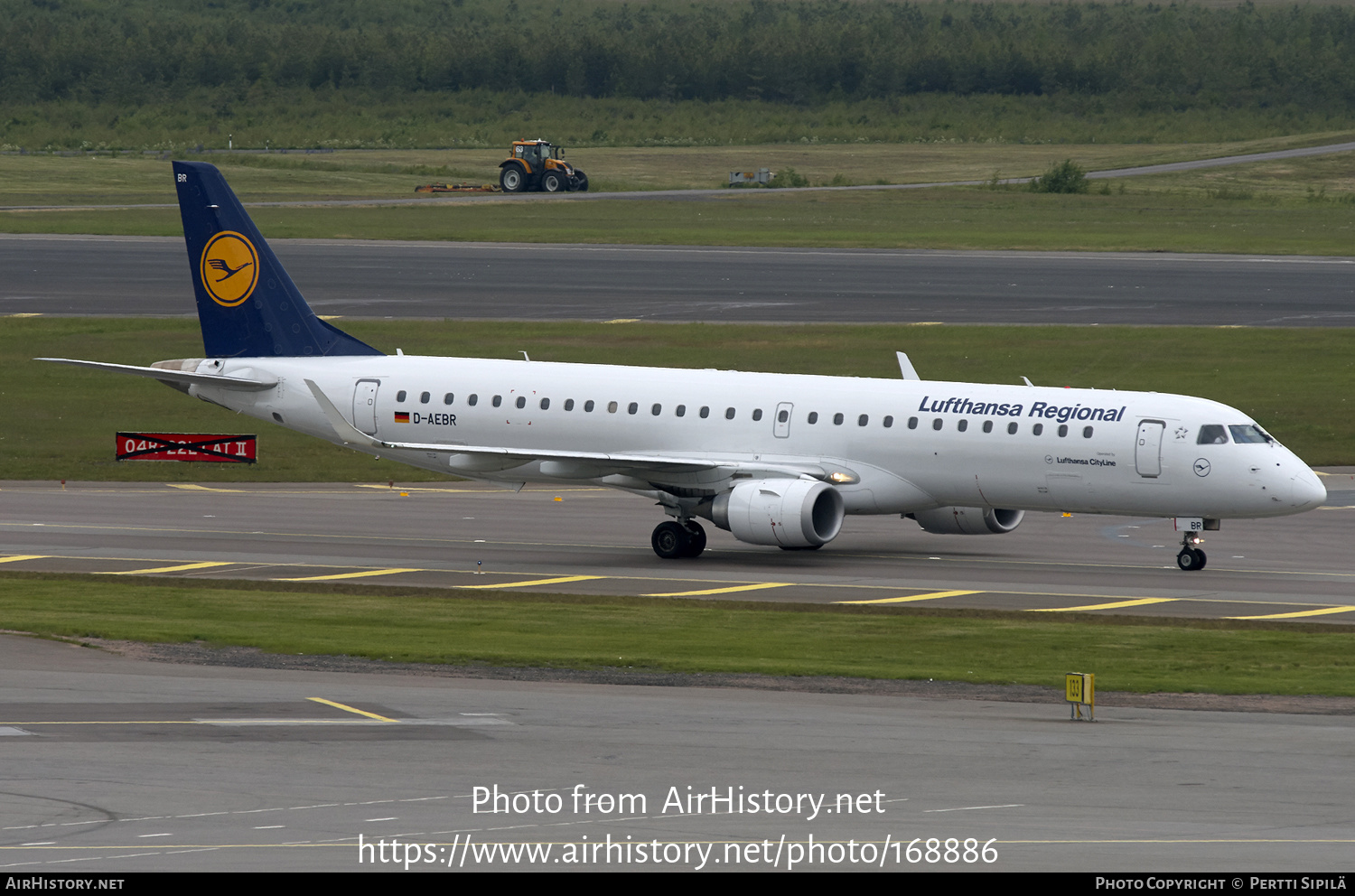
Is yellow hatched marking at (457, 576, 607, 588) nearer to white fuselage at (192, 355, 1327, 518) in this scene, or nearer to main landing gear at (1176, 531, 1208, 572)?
white fuselage at (192, 355, 1327, 518)

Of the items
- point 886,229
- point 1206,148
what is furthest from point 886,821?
point 1206,148

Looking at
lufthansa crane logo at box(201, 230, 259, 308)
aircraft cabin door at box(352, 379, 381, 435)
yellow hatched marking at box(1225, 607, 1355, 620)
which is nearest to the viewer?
yellow hatched marking at box(1225, 607, 1355, 620)

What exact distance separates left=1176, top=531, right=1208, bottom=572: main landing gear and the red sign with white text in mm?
27205

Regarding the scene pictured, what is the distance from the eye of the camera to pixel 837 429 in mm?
42656

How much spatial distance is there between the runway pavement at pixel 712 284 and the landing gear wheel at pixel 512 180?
3459cm

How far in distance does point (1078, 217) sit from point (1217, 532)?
76.2 m

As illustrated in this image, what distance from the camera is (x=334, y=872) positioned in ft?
55.6

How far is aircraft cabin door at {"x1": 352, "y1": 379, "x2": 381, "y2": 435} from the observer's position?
4662 centimetres

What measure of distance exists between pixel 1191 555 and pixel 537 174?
104m

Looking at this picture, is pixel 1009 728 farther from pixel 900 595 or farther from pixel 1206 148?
pixel 1206 148

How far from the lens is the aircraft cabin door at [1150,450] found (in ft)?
131

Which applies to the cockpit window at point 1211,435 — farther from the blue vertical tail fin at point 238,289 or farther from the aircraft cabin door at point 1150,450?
the blue vertical tail fin at point 238,289

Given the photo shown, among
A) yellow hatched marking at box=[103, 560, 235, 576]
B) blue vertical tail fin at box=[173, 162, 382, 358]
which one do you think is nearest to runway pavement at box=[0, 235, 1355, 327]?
blue vertical tail fin at box=[173, 162, 382, 358]
